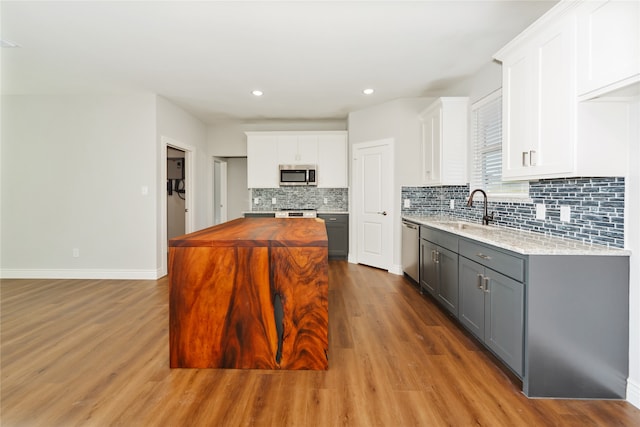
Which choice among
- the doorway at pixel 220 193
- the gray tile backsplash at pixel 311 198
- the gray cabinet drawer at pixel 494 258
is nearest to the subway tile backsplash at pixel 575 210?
the gray cabinet drawer at pixel 494 258

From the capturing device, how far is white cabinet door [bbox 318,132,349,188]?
5641mm

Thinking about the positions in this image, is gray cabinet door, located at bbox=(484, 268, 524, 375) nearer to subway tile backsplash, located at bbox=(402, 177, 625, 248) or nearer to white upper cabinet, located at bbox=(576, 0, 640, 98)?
subway tile backsplash, located at bbox=(402, 177, 625, 248)

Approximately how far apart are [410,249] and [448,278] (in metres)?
1.19

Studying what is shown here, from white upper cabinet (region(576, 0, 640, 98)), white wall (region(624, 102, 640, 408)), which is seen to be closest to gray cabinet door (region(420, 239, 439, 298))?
white wall (region(624, 102, 640, 408))

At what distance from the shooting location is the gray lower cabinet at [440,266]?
2732 mm

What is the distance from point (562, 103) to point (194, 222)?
5170 mm

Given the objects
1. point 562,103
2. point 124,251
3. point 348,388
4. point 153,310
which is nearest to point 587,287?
point 562,103

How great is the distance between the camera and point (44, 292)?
3.71 m

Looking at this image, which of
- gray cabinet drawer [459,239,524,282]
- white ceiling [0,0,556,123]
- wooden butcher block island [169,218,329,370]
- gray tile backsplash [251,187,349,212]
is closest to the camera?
gray cabinet drawer [459,239,524,282]

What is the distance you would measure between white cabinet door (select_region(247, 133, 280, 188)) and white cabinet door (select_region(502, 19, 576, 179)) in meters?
4.05

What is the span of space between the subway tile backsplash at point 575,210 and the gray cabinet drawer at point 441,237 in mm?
605

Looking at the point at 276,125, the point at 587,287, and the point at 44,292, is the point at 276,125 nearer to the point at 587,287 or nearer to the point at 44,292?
the point at 44,292

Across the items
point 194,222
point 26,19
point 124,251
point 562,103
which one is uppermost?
point 26,19

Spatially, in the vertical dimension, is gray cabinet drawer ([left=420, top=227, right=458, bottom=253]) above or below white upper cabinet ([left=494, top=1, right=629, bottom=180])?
below
